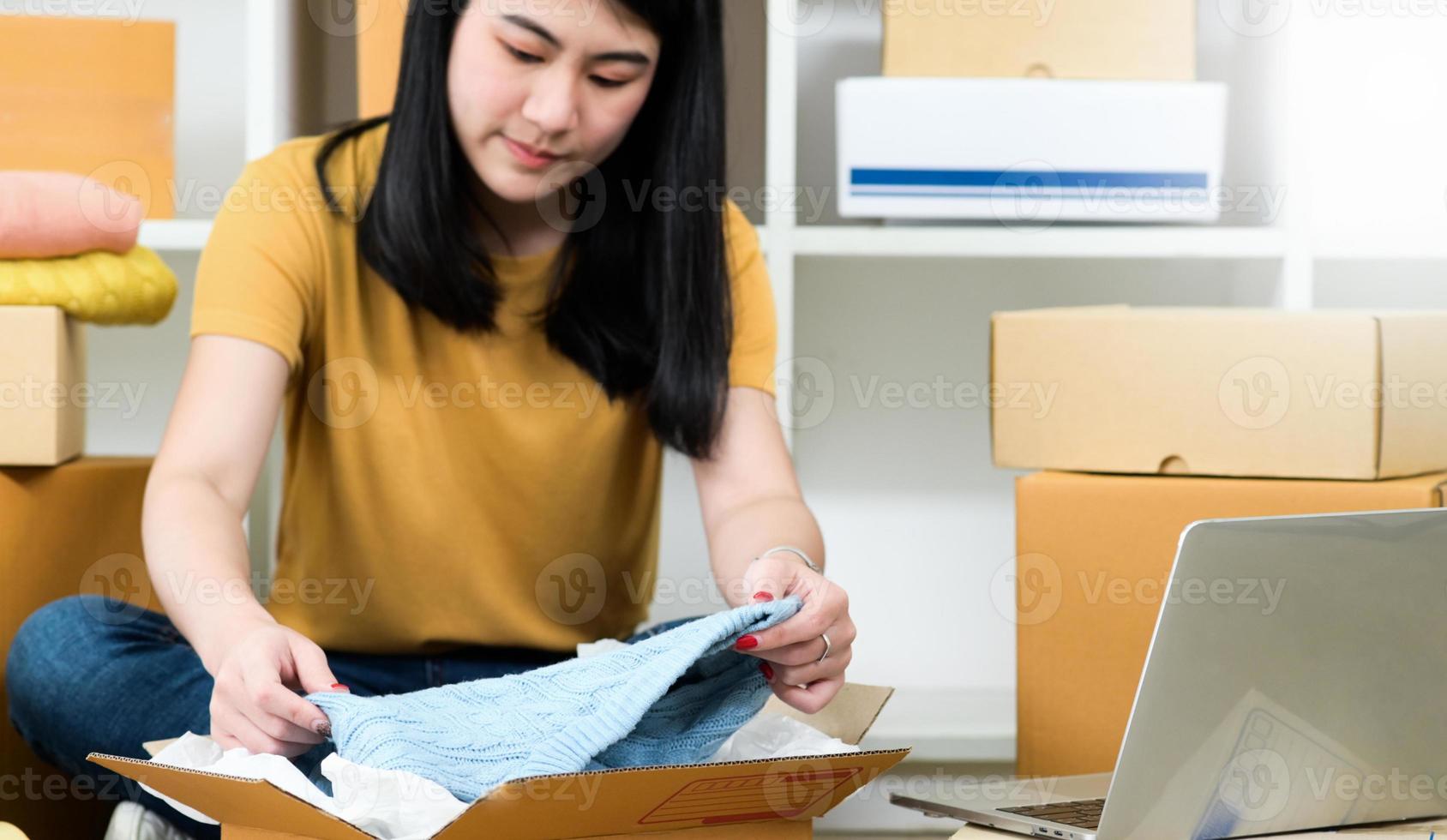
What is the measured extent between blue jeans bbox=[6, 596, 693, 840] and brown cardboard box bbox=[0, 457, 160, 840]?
0.05 m

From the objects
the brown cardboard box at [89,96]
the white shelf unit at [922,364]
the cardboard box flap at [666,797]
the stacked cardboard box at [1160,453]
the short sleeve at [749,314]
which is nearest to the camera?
the cardboard box flap at [666,797]

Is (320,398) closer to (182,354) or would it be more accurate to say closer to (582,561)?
(582,561)

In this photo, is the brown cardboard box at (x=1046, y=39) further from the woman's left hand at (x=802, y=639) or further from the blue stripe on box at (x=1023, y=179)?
the woman's left hand at (x=802, y=639)

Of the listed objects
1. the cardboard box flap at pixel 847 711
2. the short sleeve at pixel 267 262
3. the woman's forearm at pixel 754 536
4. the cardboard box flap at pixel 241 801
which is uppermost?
the short sleeve at pixel 267 262

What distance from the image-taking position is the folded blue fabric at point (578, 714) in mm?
641

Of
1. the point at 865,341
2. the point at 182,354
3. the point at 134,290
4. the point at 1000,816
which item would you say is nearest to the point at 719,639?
the point at 1000,816

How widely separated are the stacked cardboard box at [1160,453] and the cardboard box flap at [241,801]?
596 mm

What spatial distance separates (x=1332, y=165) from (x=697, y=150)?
753 millimetres

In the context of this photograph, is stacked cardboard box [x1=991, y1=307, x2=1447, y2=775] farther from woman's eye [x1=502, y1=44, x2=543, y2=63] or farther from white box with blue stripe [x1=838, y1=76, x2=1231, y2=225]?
woman's eye [x1=502, y1=44, x2=543, y2=63]

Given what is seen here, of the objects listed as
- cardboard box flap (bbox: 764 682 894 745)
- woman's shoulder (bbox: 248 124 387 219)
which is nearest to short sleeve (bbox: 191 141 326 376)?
woman's shoulder (bbox: 248 124 387 219)

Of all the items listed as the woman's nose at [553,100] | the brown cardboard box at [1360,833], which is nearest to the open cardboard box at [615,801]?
the brown cardboard box at [1360,833]

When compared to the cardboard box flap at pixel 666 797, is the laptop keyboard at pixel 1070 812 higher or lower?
lower

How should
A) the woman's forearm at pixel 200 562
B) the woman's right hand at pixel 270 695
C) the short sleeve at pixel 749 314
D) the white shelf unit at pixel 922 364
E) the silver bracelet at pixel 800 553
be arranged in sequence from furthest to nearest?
1. the white shelf unit at pixel 922 364
2. the short sleeve at pixel 749 314
3. the silver bracelet at pixel 800 553
4. the woman's forearm at pixel 200 562
5. the woman's right hand at pixel 270 695

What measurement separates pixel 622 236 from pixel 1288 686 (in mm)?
635
